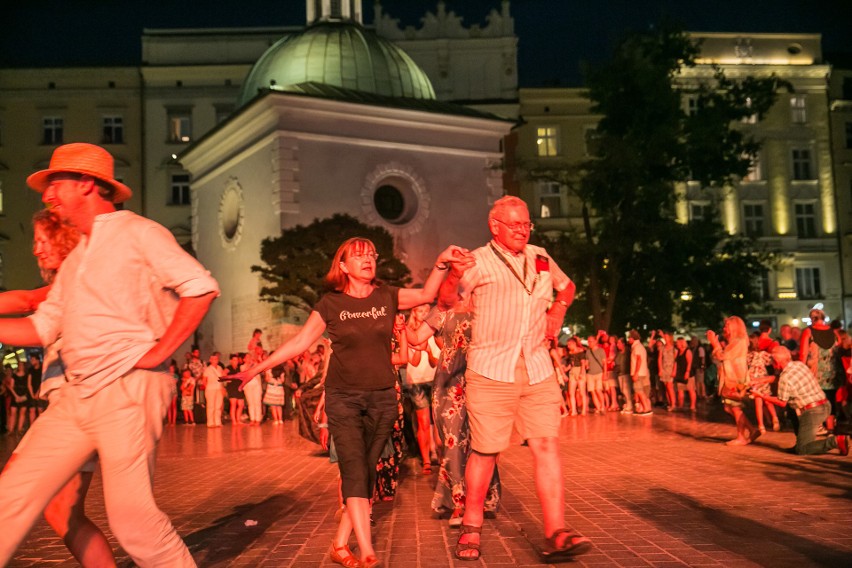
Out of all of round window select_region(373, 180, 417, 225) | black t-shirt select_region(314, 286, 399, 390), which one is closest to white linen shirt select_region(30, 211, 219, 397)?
black t-shirt select_region(314, 286, 399, 390)

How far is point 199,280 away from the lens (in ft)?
15.0

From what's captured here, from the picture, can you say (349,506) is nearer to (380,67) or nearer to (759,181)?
(380,67)

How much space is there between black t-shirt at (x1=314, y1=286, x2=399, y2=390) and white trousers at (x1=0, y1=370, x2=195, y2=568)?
6.84ft

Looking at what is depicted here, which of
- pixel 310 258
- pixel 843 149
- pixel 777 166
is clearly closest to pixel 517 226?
pixel 310 258

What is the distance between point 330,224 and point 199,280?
27636mm

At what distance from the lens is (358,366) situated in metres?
6.50

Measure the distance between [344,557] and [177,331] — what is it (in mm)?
2575

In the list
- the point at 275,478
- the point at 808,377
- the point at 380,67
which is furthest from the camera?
the point at 380,67

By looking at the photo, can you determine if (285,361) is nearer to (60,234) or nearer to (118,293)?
(60,234)

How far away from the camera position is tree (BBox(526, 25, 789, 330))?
113ft

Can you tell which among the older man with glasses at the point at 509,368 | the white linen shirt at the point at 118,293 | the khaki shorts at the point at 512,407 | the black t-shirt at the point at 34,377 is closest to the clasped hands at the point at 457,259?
the older man with glasses at the point at 509,368

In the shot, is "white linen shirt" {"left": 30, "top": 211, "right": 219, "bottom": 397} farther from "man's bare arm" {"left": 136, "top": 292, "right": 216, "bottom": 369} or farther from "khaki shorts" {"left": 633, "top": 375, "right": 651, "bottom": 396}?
"khaki shorts" {"left": 633, "top": 375, "right": 651, "bottom": 396}

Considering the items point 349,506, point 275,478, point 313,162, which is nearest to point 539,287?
point 349,506

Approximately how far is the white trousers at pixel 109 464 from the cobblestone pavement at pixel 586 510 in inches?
93.0
